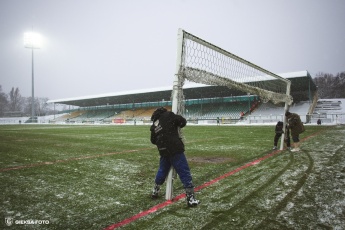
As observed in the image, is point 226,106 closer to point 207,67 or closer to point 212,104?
point 212,104

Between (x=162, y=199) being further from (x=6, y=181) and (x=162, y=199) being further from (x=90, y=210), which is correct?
(x=6, y=181)

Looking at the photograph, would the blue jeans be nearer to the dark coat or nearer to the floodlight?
the dark coat

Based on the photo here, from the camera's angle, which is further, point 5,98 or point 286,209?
point 5,98

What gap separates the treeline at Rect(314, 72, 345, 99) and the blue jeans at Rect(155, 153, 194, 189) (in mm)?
74411

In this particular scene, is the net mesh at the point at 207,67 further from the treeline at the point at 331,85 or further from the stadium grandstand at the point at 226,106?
the treeline at the point at 331,85

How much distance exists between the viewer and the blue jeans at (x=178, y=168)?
11.5ft

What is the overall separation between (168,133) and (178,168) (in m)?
0.57

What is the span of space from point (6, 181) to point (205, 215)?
4.42m

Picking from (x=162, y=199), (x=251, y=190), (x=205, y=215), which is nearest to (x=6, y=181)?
(x=162, y=199)

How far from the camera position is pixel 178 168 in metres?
3.54

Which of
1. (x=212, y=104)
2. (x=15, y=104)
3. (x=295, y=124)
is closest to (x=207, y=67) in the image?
(x=295, y=124)

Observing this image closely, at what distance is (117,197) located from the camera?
386cm

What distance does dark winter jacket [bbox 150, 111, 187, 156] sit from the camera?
139 inches

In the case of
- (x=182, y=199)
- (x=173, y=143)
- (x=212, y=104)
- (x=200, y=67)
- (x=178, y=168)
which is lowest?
(x=182, y=199)
